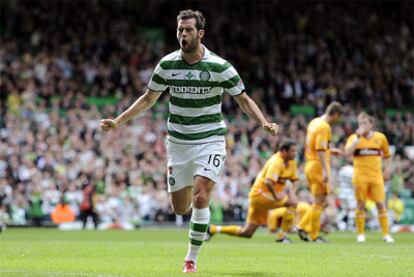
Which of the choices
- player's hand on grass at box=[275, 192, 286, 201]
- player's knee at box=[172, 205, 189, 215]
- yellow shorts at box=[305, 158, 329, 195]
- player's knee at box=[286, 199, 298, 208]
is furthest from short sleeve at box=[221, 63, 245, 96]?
player's knee at box=[286, 199, 298, 208]

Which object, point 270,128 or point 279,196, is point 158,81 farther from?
point 279,196

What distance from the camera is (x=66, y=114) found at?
30.2 m

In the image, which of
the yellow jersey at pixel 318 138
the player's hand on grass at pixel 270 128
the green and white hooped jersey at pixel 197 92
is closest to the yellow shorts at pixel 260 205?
the yellow jersey at pixel 318 138

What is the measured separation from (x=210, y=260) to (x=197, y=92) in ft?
8.88

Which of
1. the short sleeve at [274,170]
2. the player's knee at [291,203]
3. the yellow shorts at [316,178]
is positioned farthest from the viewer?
the player's knee at [291,203]

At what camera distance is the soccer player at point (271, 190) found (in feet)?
59.0

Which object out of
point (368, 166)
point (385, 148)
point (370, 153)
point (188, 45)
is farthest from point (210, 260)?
point (385, 148)

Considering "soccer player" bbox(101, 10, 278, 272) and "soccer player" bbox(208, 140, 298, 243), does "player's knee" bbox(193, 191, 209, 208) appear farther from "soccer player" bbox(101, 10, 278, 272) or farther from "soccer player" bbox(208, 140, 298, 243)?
"soccer player" bbox(208, 140, 298, 243)

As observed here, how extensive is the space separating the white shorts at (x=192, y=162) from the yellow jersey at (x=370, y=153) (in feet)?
27.3

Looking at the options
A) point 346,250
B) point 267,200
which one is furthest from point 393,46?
point 346,250

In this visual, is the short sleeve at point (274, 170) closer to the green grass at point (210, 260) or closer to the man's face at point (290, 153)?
the man's face at point (290, 153)

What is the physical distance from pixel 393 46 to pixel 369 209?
13808mm

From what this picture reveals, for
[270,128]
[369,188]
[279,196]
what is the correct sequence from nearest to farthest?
[270,128] < [279,196] < [369,188]

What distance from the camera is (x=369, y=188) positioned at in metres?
19.3
